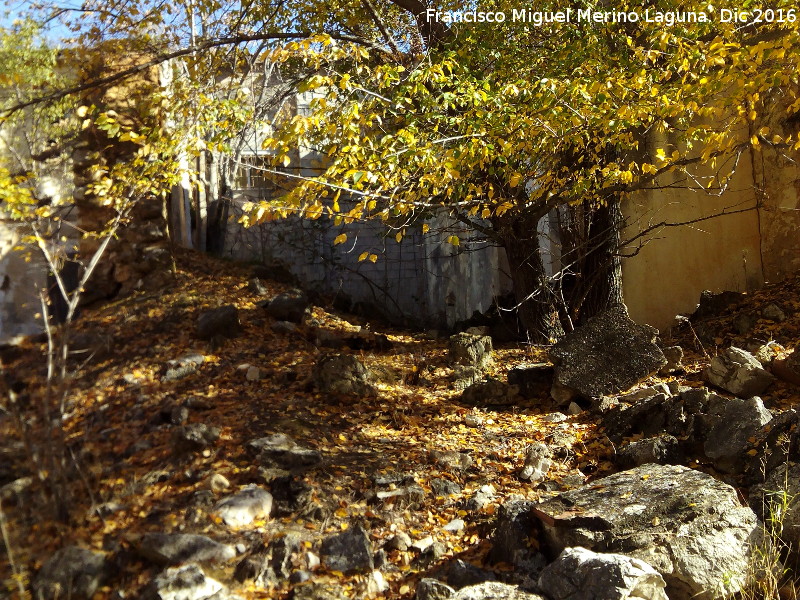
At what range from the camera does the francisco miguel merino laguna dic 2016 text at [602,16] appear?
605 cm

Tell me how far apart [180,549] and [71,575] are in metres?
0.52

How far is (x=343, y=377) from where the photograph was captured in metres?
6.37

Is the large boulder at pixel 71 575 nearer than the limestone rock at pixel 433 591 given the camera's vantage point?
Yes

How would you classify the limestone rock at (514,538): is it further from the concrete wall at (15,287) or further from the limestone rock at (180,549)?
the concrete wall at (15,287)

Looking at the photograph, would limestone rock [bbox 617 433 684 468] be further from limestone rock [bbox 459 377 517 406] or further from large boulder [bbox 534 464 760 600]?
limestone rock [bbox 459 377 517 406]

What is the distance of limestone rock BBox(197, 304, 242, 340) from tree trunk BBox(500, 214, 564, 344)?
2.98 metres

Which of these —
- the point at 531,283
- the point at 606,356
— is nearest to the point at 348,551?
the point at 606,356

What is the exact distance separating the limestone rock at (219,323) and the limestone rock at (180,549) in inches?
155

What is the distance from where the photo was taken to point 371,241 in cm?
1227

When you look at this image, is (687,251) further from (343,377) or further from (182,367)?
(182,367)

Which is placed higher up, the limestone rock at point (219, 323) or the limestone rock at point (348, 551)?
the limestone rock at point (219, 323)

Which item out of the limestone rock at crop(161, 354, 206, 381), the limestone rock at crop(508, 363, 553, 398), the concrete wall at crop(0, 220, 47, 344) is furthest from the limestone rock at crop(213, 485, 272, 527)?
the concrete wall at crop(0, 220, 47, 344)

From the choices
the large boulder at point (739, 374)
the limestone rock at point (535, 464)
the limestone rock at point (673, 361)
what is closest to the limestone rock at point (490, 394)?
the limestone rock at point (535, 464)

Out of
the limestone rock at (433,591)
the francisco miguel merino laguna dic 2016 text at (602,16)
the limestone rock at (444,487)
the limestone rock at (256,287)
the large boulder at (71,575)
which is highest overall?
the francisco miguel merino laguna dic 2016 text at (602,16)
